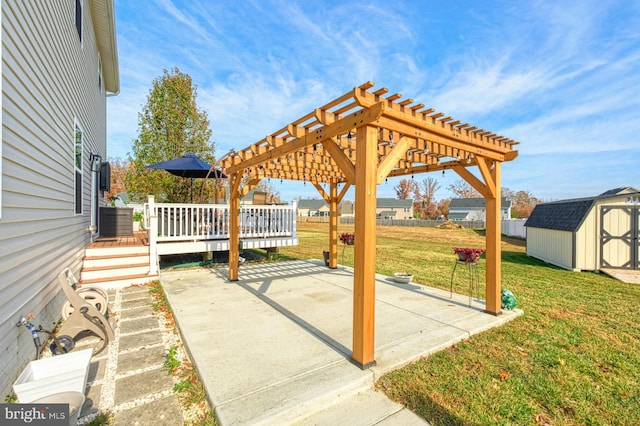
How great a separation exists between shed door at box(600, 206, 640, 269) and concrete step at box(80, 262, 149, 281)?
11.9 metres

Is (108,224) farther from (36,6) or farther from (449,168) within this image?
(449,168)

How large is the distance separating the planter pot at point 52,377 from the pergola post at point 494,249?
473 cm

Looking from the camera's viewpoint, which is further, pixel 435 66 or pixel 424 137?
pixel 435 66

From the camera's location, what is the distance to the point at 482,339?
337 cm

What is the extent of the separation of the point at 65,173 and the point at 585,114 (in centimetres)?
2146

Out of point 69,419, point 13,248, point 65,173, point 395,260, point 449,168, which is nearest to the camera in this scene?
point 69,419

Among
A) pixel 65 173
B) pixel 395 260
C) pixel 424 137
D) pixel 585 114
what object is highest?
pixel 585 114

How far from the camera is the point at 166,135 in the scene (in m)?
11.5

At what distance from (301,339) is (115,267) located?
4.70 meters

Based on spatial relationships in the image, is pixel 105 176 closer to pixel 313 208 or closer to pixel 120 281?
pixel 120 281

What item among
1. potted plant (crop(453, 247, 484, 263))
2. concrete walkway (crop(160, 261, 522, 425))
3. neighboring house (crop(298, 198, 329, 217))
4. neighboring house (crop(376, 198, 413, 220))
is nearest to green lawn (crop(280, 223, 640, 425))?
concrete walkway (crop(160, 261, 522, 425))

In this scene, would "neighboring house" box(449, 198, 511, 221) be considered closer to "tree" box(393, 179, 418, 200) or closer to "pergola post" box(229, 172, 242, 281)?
"tree" box(393, 179, 418, 200)

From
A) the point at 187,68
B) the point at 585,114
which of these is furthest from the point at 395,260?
the point at 585,114

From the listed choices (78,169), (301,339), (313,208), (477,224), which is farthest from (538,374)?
(313,208)
